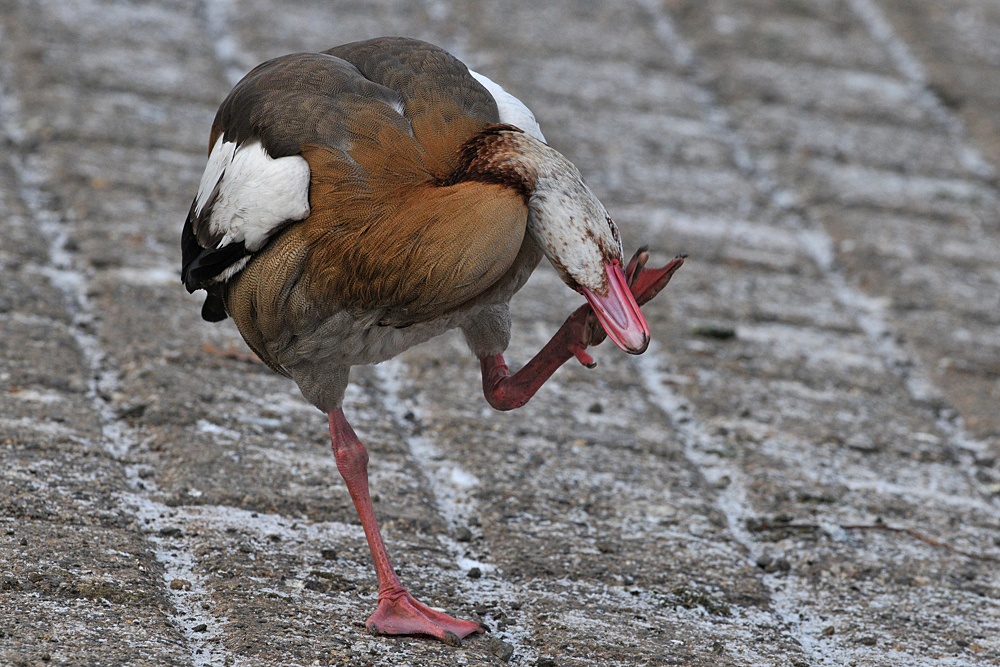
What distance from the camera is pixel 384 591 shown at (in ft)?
10.00

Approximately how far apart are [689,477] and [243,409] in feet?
5.13

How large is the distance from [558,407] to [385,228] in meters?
1.72

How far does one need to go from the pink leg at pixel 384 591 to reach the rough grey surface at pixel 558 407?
0.05 m

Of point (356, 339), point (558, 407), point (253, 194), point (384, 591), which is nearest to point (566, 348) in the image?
point (356, 339)

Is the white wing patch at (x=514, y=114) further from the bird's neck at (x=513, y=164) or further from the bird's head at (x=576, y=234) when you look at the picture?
the bird's head at (x=576, y=234)

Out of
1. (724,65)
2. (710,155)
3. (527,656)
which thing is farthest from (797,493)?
(724,65)

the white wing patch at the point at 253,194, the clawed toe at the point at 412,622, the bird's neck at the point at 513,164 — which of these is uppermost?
the bird's neck at the point at 513,164

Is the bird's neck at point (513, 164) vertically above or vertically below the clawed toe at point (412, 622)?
above

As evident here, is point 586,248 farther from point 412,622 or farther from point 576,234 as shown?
point 412,622

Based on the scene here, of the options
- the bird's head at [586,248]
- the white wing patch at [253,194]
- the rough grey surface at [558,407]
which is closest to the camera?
the bird's head at [586,248]

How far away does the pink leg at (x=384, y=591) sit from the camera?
2988 millimetres

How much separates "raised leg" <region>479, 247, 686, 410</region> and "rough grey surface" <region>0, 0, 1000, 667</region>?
0.48 meters

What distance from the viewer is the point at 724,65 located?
735 centimetres

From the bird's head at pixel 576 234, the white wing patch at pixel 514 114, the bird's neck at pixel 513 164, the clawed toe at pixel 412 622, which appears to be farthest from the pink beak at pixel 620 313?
the clawed toe at pixel 412 622
